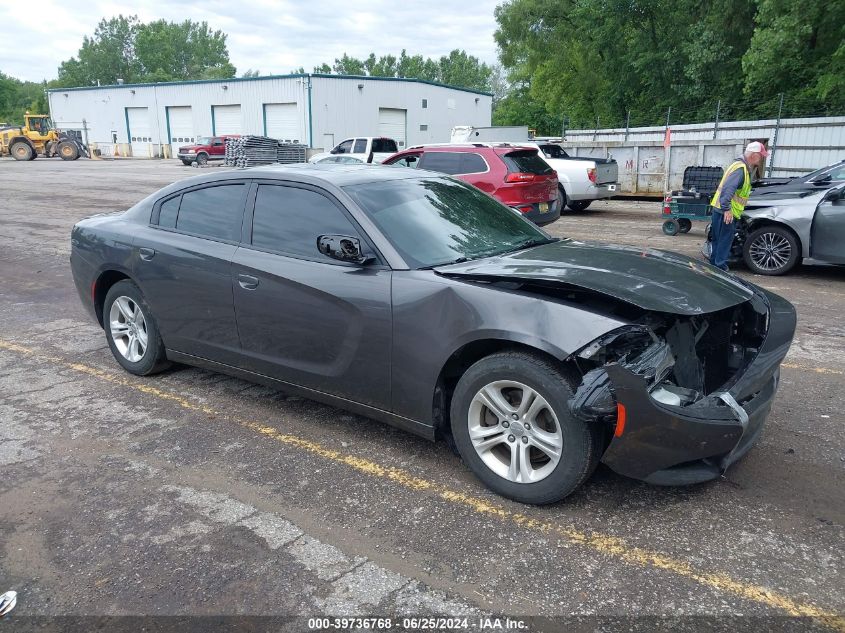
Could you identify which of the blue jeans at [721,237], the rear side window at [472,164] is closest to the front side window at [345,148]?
the rear side window at [472,164]

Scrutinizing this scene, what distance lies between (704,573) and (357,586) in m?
1.45

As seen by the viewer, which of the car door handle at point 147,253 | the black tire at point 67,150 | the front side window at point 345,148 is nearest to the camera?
the car door handle at point 147,253

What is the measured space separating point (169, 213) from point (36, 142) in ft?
163

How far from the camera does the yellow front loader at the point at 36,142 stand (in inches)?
1759

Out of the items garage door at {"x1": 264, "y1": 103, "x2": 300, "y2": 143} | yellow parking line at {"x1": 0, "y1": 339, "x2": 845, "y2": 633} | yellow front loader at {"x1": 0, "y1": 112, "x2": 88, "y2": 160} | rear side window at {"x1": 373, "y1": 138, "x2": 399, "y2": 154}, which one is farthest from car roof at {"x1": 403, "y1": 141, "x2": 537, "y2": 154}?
yellow front loader at {"x1": 0, "y1": 112, "x2": 88, "y2": 160}

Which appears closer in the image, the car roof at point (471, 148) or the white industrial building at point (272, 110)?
the car roof at point (471, 148)

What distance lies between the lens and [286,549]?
3.03 meters

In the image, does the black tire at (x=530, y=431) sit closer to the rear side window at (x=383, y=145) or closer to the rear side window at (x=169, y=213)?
the rear side window at (x=169, y=213)

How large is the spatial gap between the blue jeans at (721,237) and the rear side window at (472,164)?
4369mm

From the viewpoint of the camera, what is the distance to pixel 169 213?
4.93 meters

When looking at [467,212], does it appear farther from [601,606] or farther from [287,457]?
[601,606]

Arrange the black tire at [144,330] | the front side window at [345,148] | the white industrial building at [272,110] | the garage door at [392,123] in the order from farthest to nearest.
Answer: the garage door at [392,123] → the white industrial building at [272,110] → the front side window at [345,148] → the black tire at [144,330]

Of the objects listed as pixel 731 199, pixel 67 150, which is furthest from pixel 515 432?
pixel 67 150

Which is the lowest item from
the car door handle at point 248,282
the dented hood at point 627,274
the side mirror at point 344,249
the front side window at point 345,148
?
the car door handle at point 248,282
